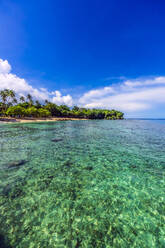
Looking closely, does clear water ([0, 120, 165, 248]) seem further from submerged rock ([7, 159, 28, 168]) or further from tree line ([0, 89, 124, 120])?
tree line ([0, 89, 124, 120])

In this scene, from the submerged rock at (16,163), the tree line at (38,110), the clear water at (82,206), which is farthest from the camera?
the tree line at (38,110)

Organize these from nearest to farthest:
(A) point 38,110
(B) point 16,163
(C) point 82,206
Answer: (C) point 82,206 → (B) point 16,163 → (A) point 38,110

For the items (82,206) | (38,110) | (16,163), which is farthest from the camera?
(38,110)

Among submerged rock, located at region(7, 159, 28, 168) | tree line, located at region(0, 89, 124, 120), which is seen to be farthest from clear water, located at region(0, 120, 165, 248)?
tree line, located at region(0, 89, 124, 120)

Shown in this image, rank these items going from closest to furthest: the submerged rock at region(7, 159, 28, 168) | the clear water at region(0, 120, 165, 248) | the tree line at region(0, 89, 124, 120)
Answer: the clear water at region(0, 120, 165, 248) → the submerged rock at region(7, 159, 28, 168) → the tree line at region(0, 89, 124, 120)

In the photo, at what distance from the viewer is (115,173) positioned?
8.95 meters

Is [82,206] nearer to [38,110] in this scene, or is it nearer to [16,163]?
[16,163]

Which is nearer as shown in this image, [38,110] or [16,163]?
[16,163]

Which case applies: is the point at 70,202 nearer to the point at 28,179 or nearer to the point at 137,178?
the point at 28,179

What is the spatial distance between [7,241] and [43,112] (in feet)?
317

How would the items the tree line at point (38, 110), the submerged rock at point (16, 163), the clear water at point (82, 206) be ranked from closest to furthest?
the clear water at point (82, 206) → the submerged rock at point (16, 163) → the tree line at point (38, 110)

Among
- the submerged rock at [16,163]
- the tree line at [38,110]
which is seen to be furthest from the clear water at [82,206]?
the tree line at [38,110]

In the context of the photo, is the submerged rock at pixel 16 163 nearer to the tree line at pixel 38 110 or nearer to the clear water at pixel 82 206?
the clear water at pixel 82 206

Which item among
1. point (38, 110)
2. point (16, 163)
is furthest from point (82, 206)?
point (38, 110)
